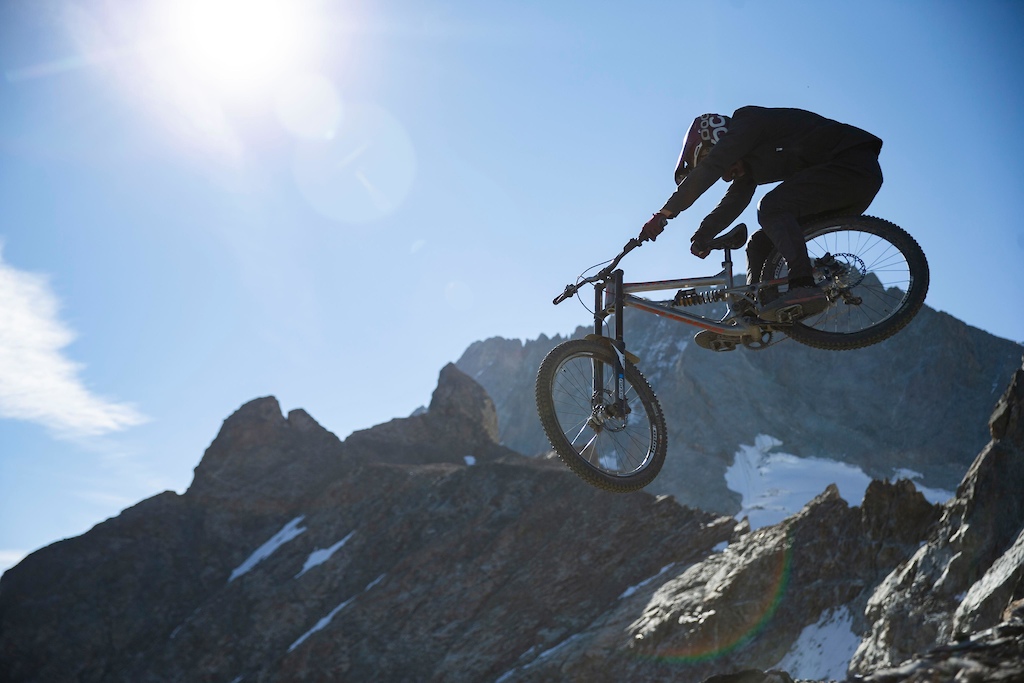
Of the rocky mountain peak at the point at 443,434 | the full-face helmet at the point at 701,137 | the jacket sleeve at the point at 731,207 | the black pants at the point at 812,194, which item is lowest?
the black pants at the point at 812,194

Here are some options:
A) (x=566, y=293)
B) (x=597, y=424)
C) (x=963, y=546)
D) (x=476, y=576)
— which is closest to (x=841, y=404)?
(x=476, y=576)

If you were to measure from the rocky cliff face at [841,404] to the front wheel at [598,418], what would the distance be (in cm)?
12815

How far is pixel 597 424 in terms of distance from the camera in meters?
8.20

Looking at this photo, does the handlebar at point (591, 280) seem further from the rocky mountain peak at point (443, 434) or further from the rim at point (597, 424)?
the rocky mountain peak at point (443, 434)

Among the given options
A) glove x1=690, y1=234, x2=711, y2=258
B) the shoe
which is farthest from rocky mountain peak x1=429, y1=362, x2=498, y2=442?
the shoe

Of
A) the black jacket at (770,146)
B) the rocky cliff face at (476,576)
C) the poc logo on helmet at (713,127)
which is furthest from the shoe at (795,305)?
the rocky cliff face at (476,576)

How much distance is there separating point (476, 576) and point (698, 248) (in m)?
37.7

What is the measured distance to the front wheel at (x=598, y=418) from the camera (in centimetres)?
798

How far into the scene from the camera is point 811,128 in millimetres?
8203

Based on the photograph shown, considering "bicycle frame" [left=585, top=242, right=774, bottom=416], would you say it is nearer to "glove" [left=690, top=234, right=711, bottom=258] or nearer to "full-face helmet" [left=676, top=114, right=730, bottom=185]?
"glove" [left=690, top=234, right=711, bottom=258]

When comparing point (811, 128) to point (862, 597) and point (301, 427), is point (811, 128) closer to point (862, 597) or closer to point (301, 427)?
point (862, 597)

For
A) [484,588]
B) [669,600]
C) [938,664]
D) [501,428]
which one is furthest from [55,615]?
[501,428]

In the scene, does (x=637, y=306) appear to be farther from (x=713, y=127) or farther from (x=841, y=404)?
(x=841, y=404)

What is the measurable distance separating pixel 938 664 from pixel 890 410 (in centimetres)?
16938
